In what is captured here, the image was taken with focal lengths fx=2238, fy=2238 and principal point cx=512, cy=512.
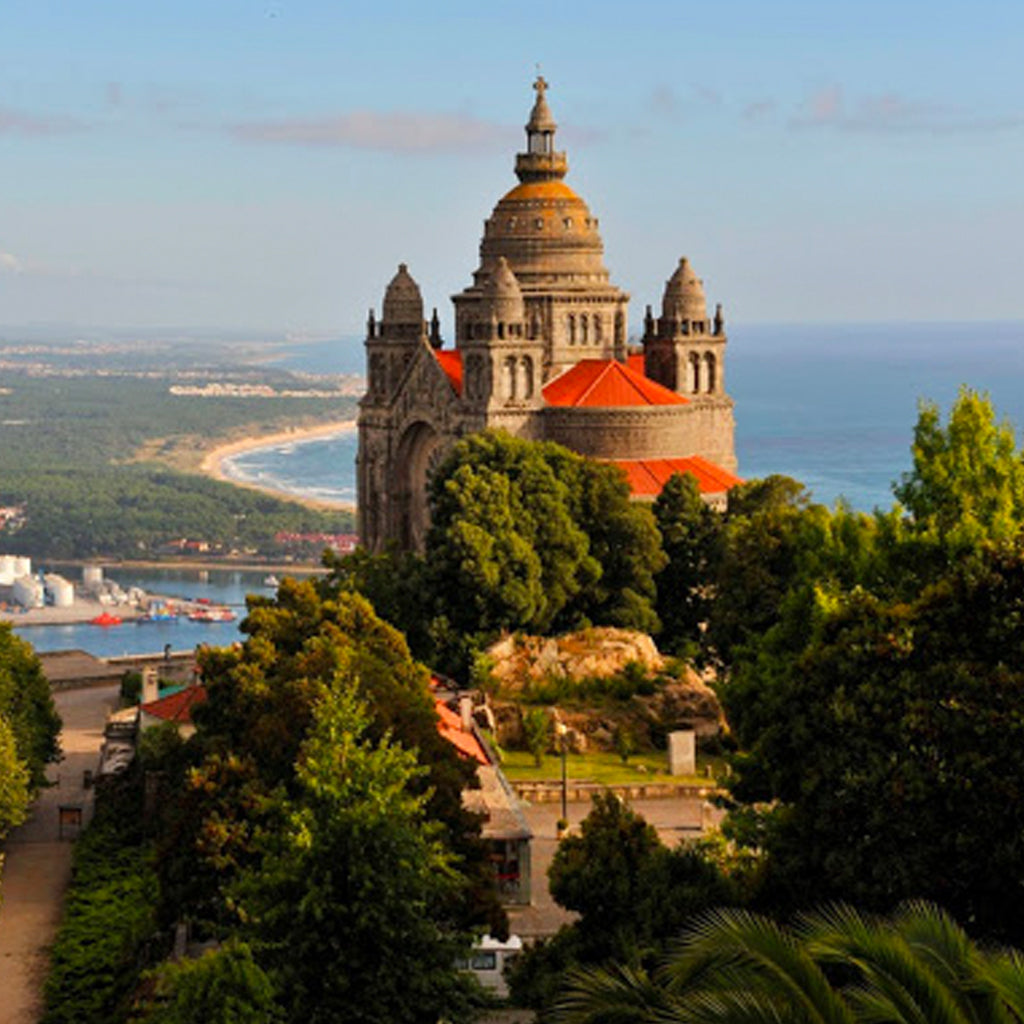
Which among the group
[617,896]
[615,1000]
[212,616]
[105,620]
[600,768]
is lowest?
[105,620]

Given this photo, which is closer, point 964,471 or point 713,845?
point 713,845

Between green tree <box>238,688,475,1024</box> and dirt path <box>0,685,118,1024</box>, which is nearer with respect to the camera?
green tree <box>238,688,475,1024</box>

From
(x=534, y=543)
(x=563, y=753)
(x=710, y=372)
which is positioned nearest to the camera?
(x=563, y=753)

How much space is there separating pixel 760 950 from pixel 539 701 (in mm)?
31811

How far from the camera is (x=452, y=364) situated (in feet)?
248

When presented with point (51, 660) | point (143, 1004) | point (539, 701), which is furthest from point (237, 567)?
point (143, 1004)

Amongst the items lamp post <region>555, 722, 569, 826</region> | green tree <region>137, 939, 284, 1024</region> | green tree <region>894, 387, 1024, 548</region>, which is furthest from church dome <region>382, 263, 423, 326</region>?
green tree <region>137, 939, 284, 1024</region>

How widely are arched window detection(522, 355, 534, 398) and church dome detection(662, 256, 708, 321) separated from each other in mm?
8090

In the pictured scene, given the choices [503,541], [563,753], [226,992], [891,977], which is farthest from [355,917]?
[503,541]

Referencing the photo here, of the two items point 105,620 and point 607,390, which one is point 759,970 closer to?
point 607,390

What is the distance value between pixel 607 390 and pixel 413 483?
855 centimetres

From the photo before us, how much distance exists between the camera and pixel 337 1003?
97.0 ft

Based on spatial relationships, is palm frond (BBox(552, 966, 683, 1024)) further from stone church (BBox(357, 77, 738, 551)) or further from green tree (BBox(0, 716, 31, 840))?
stone church (BBox(357, 77, 738, 551))

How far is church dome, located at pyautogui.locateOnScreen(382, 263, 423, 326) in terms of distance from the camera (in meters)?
78.4
